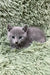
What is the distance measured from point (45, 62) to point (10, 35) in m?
0.79

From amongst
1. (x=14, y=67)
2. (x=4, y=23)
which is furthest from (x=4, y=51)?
(x=4, y=23)

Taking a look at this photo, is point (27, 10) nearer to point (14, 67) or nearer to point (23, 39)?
point (23, 39)

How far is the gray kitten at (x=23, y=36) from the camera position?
312 cm

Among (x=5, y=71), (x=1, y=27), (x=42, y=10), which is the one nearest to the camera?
(x=5, y=71)

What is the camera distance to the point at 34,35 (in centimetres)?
334

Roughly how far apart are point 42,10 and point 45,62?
1.47 metres

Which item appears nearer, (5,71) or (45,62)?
(5,71)

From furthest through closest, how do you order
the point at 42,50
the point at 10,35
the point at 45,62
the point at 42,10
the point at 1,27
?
the point at 42,10 < the point at 1,27 < the point at 10,35 < the point at 42,50 < the point at 45,62

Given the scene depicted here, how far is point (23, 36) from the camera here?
3.16 metres

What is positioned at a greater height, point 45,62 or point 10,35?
point 10,35

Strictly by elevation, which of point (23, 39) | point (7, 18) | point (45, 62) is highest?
point (7, 18)

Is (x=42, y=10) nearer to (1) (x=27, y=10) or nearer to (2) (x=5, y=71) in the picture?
(1) (x=27, y=10)

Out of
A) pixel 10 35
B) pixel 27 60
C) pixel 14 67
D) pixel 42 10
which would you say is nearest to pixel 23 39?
pixel 10 35

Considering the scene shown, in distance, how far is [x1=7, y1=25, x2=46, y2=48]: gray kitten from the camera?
3119 mm
